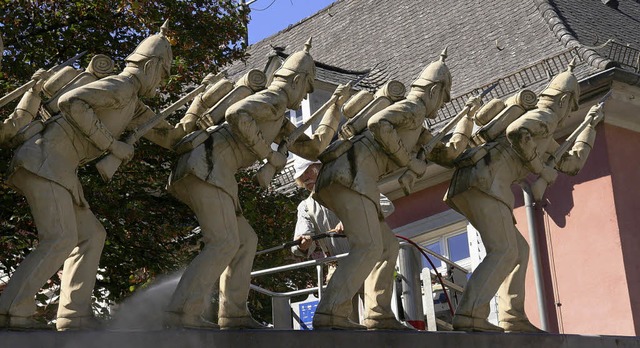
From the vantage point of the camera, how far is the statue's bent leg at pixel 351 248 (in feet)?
32.1

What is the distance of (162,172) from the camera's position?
12945 millimetres

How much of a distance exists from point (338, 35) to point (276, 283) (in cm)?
863

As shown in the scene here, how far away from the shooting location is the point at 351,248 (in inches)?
395

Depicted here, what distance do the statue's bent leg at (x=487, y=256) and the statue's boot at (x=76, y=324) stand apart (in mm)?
2927

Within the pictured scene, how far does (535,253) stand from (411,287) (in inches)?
177

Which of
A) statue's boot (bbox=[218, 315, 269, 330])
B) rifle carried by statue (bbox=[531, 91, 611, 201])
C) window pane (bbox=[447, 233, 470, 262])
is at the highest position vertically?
window pane (bbox=[447, 233, 470, 262])

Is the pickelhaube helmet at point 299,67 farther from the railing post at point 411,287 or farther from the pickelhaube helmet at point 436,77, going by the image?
the railing post at point 411,287

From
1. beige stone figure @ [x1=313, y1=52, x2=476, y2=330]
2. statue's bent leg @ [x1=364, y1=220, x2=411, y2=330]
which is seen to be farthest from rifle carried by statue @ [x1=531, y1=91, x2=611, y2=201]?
statue's bent leg @ [x1=364, y1=220, x2=411, y2=330]

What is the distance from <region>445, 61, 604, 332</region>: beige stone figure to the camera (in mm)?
10516

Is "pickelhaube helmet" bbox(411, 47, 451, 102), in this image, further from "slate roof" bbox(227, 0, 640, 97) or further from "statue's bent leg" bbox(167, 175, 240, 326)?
"slate roof" bbox(227, 0, 640, 97)

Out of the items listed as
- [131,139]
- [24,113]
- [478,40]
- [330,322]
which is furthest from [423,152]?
[478,40]

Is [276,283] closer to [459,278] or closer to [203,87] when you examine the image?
[459,278]

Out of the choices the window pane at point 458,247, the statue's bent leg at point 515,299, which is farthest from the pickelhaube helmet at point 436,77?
the window pane at point 458,247

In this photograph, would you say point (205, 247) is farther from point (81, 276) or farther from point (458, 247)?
point (458, 247)
